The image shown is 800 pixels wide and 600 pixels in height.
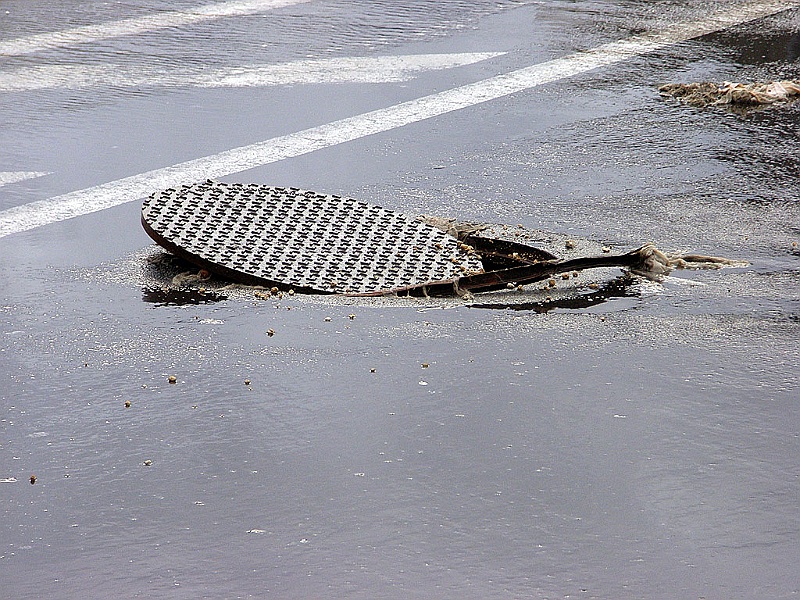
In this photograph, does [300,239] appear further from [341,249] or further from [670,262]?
[670,262]

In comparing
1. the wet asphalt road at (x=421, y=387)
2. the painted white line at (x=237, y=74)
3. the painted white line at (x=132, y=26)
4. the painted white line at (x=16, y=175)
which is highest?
the painted white line at (x=132, y=26)

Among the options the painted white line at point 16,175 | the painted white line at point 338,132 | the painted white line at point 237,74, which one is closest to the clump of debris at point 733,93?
the painted white line at point 338,132

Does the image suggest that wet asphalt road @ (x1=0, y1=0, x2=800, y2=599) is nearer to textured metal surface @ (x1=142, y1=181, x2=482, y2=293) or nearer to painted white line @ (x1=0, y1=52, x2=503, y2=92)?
textured metal surface @ (x1=142, y1=181, x2=482, y2=293)

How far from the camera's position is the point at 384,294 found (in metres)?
4.35

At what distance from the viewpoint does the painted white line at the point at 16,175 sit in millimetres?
5613

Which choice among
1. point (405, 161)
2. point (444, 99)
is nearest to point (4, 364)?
point (405, 161)

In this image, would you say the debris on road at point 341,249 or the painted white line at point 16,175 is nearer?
the debris on road at point 341,249

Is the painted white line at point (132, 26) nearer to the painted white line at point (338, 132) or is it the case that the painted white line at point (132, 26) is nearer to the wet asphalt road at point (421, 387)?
A: the wet asphalt road at point (421, 387)

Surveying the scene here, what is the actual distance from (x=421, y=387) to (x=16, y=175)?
3058mm

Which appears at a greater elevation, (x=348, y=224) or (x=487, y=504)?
(x=348, y=224)

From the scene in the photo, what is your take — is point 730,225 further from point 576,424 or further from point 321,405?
point 321,405

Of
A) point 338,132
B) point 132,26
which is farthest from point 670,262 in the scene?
point 132,26

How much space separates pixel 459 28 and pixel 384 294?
5.27 meters

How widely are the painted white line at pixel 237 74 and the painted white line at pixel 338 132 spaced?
2.02ft
